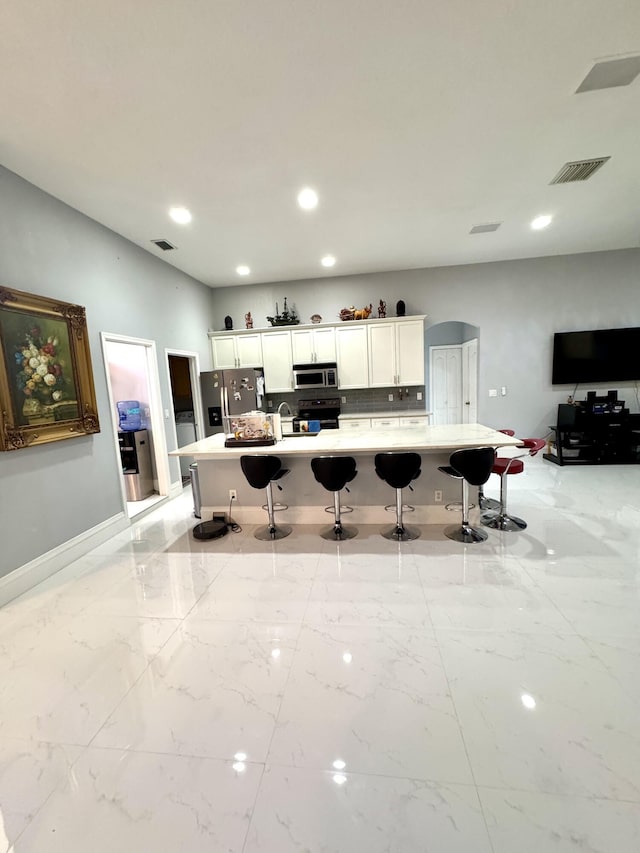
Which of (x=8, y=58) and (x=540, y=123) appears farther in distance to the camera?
(x=540, y=123)

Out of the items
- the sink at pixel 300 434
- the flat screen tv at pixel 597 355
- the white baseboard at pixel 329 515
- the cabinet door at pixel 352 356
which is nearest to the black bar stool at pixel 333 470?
the white baseboard at pixel 329 515

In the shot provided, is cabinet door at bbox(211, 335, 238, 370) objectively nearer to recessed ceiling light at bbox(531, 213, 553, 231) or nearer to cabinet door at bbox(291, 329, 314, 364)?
cabinet door at bbox(291, 329, 314, 364)

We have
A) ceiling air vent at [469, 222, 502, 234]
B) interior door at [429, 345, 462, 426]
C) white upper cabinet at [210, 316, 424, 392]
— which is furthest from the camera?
interior door at [429, 345, 462, 426]

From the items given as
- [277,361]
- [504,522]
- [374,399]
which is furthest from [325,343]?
[504,522]

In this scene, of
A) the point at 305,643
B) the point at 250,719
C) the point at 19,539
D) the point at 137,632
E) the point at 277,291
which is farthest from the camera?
the point at 277,291

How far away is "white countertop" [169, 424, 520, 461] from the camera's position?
9.98 ft

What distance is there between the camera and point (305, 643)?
203 centimetres

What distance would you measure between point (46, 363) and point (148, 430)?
2.03 meters

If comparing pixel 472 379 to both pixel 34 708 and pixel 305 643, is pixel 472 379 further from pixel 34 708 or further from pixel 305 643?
pixel 34 708

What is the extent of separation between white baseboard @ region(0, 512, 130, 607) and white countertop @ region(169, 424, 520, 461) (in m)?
1.12

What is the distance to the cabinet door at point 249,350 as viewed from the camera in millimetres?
6109

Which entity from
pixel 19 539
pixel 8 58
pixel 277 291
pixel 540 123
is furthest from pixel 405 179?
pixel 19 539

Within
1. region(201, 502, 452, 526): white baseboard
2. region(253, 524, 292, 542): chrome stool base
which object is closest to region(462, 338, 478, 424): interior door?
region(201, 502, 452, 526): white baseboard

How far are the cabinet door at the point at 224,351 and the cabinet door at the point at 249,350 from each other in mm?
88
